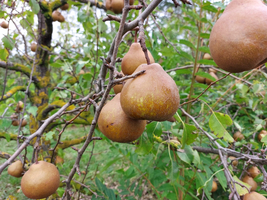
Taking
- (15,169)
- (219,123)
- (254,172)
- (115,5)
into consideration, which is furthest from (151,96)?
(254,172)

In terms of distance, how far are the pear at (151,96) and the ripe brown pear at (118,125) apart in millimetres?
144

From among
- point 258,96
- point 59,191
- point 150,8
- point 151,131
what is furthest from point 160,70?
point 258,96

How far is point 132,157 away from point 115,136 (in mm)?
1200

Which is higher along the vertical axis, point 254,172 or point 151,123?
point 151,123

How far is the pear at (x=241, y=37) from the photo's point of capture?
61 centimetres

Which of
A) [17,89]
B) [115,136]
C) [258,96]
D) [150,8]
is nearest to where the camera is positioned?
[150,8]

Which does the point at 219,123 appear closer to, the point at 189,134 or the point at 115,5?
the point at 189,134

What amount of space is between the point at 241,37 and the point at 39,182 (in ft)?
4.66

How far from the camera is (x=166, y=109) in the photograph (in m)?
0.72

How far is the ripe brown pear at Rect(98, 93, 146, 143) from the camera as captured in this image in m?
0.88

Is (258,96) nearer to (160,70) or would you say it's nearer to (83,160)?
(160,70)

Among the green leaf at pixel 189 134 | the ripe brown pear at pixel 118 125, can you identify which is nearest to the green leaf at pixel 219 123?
the green leaf at pixel 189 134

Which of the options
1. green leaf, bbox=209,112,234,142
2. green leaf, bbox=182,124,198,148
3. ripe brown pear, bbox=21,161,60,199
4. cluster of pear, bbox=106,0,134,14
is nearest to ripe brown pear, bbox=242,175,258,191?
green leaf, bbox=209,112,234,142

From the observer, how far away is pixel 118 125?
88 centimetres
